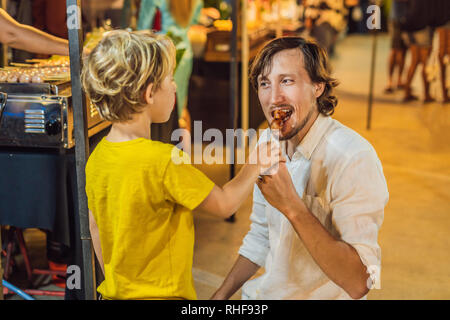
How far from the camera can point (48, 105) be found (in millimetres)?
2260

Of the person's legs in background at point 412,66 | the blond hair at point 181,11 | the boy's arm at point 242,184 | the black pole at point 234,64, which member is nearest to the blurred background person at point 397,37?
the person's legs in background at point 412,66

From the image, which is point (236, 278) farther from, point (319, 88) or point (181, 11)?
point (181, 11)

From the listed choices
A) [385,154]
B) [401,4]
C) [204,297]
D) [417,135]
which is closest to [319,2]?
[401,4]

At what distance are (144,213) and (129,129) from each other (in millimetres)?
232

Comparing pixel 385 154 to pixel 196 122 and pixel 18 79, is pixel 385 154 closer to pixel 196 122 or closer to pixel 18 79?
Answer: pixel 196 122

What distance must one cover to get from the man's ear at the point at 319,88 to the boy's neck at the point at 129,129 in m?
0.53

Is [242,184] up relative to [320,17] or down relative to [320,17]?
down

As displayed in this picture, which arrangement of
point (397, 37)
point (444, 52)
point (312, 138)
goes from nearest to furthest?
1. point (312, 138)
2. point (444, 52)
3. point (397, 37)

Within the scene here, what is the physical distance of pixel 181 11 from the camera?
468 centimetres

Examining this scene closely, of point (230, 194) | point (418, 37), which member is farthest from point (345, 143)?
point (418, 37)

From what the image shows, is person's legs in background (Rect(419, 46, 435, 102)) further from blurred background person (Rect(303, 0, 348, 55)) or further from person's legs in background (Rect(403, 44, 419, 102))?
blurred background person (Rect(303, 0, 348, 55))

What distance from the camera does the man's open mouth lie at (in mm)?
1592

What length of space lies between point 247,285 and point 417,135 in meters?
5.10

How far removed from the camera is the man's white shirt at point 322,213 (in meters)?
1.45
